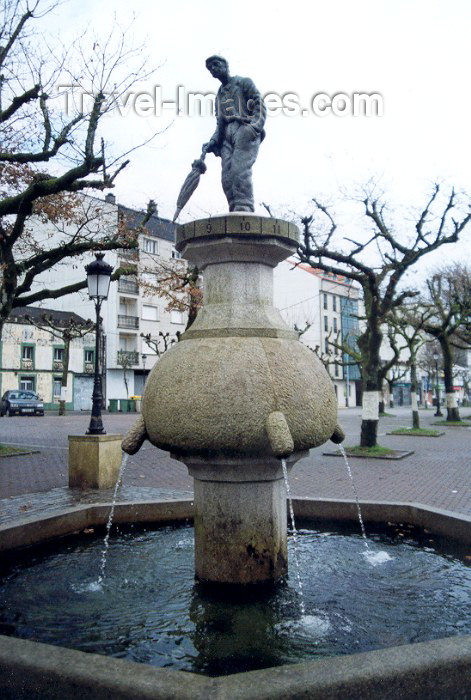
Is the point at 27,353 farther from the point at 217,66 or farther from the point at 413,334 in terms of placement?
the point at 217,66

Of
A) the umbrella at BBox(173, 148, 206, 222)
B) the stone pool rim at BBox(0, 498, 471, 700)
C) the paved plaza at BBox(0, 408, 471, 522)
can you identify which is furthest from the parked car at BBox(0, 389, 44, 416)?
the stone pool rim at BBox(0, 498, 471, 700)

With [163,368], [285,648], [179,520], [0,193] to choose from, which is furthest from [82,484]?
[0,193]

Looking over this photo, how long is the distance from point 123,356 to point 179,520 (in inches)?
1776

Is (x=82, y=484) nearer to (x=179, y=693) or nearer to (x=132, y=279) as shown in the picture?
(x=179, y=693)

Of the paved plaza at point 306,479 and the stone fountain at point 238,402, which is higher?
the stone fountain at point 238,402

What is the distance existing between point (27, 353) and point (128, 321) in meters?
8.99

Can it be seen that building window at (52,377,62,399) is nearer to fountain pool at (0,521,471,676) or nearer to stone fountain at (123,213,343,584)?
fountain pool at (0,521,471,676)

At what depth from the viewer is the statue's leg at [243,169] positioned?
542 centimetres

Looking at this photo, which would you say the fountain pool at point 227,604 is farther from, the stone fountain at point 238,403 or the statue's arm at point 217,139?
the statue's arm at point 217,139

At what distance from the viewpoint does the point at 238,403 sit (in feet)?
13.4

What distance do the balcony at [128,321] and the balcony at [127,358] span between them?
2.20 m

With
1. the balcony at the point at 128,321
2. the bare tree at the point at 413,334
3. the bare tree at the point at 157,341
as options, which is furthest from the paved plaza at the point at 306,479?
the balcony at the point at 128,321

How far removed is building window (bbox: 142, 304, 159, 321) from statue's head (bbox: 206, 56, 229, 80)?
48323 mm

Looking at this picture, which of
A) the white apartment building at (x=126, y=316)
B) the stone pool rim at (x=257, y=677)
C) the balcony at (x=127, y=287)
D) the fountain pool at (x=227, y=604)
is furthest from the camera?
A: the balcony at (x=127, y=287)
